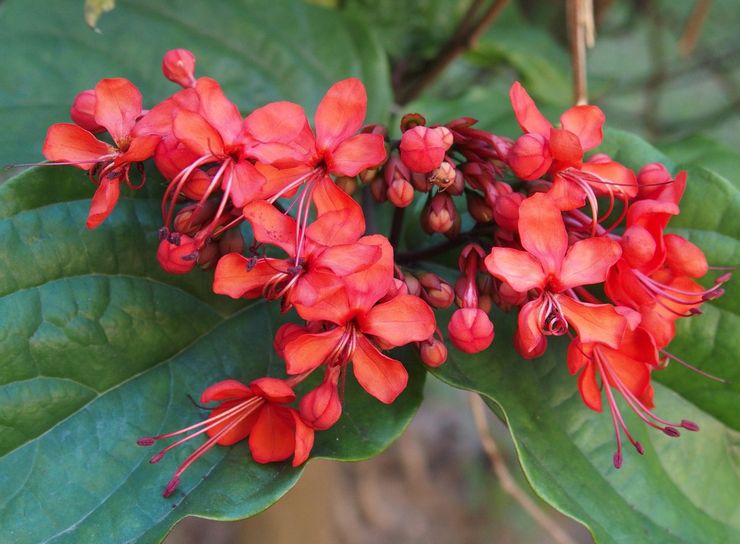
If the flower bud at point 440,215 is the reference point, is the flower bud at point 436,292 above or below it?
below

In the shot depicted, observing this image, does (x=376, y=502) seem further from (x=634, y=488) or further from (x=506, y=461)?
(x=634, y=488)

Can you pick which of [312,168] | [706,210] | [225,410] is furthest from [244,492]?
[706,210]

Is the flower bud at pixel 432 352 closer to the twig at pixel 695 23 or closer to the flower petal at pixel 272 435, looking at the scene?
the flower petal at pixel 272 435

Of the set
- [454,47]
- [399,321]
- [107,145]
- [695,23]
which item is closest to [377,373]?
[399,321]

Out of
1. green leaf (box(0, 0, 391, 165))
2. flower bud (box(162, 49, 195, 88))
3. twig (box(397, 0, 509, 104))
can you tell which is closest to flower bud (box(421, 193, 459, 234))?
flower bud (box(162, 49, 195, 88))

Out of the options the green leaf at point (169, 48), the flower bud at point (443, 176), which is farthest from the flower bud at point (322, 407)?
the green leaf at point (169, 48)

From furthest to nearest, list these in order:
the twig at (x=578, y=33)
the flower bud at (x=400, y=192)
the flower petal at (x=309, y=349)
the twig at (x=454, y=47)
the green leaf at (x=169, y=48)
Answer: the twig at (x=454, y=47)
the twig at (x=578, y=33)
the green leaf at (x=169, y=48)
the flower bud at (x=400, y=192)
the flower petal at (x=309, y=349)
